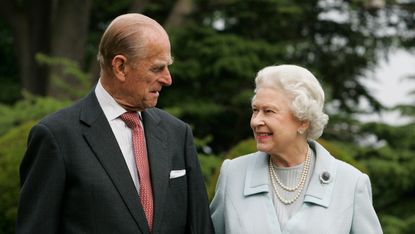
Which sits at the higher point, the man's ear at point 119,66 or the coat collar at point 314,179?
the man's ear at point 119,66

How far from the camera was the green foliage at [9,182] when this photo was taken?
6.47m

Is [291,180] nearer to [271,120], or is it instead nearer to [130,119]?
[271,120]

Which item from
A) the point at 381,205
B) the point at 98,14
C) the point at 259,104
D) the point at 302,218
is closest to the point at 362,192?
the point at 302,218

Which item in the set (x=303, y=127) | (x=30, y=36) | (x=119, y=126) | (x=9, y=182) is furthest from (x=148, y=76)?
(x=30, y=36)

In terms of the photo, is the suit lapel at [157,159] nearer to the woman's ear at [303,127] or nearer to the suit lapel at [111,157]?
the suit lapel at [111,157]

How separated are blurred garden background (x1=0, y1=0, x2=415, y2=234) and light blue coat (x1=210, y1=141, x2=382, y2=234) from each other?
5781 mm

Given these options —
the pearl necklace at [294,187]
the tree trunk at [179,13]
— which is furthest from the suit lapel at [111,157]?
the tree trunk at [179,13]

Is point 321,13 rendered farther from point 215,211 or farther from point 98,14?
point 215,211

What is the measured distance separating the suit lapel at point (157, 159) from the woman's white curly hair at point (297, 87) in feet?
1.63

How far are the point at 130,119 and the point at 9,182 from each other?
300 centimetres

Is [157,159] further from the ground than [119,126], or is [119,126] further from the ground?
[119,126]

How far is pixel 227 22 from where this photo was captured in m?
12.2

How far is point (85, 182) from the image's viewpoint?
3.54m

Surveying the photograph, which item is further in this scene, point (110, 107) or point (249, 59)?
point (249, 59)
